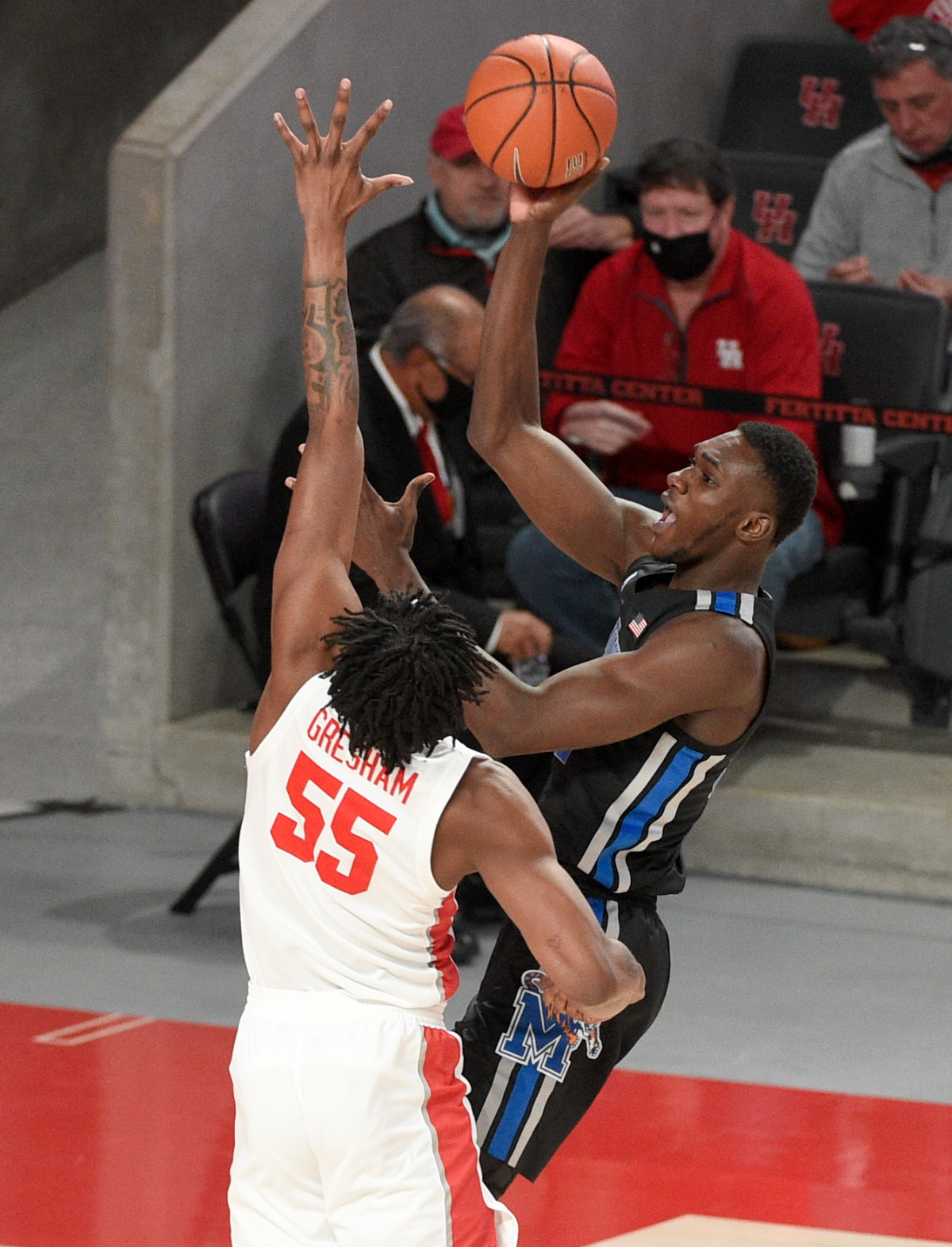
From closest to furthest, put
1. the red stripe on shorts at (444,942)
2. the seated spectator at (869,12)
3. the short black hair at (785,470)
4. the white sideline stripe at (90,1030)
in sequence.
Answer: the red stripe on shorts at (444,942) < the short black hair at (785,470) < the white sideline stripe at (90,1030) < the seated spectator at (869,12)

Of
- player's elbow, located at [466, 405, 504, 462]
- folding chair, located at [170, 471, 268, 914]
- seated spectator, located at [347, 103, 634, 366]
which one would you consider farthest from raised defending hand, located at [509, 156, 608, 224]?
seated spectator, located at [347, 103, 634, 366]

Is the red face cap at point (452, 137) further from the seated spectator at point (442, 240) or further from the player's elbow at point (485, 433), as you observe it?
the player's elbow at point (485, 433)

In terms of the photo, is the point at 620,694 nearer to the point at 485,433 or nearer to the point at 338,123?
the point at 485,433

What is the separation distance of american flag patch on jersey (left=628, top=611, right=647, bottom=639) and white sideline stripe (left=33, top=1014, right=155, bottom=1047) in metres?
2.15

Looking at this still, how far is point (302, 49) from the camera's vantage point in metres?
6.76

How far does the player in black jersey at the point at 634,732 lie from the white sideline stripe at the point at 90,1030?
1808mm

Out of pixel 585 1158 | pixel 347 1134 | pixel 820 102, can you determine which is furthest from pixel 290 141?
pixel 820 102

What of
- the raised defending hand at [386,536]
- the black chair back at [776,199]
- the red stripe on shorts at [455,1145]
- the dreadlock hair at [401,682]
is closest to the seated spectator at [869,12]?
the black chair back at [776,199]

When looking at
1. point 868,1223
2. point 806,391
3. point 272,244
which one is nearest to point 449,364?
point 806,391

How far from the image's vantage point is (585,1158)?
3.87m

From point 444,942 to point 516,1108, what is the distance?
62 centimetres

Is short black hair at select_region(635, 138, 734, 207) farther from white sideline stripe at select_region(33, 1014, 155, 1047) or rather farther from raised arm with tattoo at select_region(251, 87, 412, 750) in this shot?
raised arm with tattoo at select_region(251, 87, 412, 750)

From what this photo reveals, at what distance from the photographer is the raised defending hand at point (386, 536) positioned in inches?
113

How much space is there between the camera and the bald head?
5.03 metres
